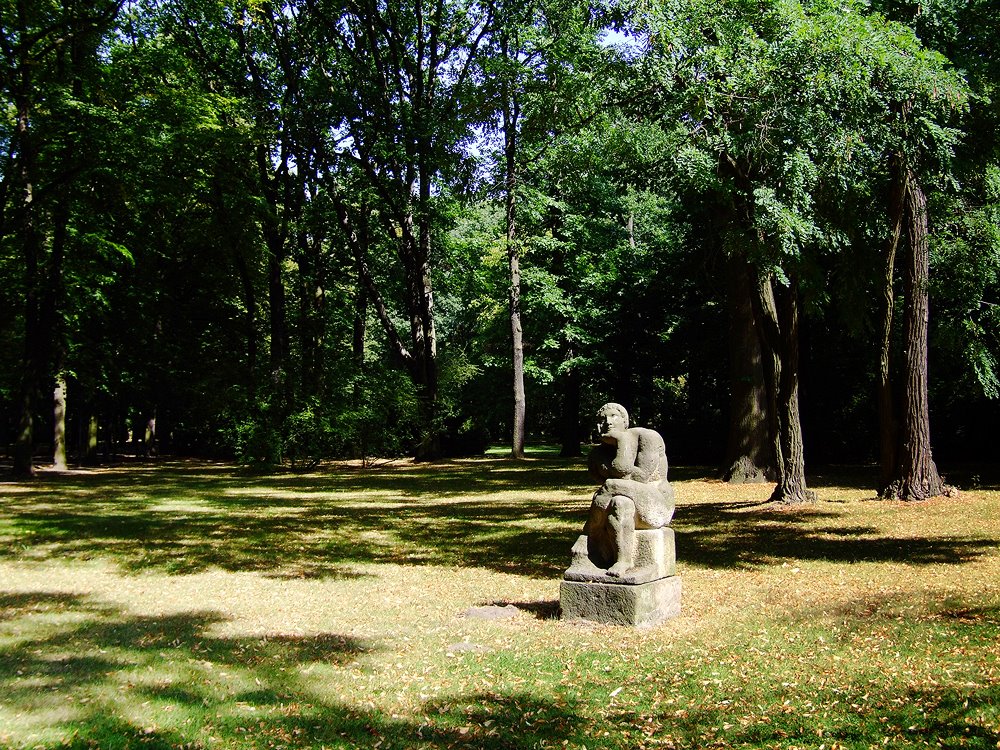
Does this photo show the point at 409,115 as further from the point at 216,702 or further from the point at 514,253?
the point at 216,702

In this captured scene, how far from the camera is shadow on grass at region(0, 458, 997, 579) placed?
1095 cm

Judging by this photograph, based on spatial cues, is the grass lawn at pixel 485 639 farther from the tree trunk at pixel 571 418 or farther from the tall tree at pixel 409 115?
the tree trunk at pixel 571 418

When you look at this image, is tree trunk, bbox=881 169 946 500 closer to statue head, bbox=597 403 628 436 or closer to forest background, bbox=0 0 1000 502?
forest background, bbox=0 0 1000 502

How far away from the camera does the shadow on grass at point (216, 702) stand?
4883mm

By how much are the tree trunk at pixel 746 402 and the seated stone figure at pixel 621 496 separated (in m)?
13.1

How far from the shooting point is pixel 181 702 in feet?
17.9

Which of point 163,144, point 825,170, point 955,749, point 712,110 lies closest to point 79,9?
point 163,144

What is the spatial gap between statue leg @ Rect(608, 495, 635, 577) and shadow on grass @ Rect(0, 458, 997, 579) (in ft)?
8.24

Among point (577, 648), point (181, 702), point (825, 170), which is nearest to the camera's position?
point (181, 702)

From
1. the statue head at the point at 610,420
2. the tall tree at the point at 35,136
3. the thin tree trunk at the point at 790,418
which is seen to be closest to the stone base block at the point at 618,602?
the statue head at the point at 610,420

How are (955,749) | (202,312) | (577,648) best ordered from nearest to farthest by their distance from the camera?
(955,749) < (577,648) < (202,312)

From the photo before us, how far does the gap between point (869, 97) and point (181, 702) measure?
11.1 m

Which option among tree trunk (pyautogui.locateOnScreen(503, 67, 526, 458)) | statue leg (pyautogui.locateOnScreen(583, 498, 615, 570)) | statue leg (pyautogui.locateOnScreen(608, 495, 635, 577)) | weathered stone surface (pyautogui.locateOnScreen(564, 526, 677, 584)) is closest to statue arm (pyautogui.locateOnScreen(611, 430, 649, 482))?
statue leg (pyautogui.locateOnScreen(608, 495, 635, 577))

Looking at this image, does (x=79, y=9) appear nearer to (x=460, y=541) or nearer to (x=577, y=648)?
(x=460, y=541)
